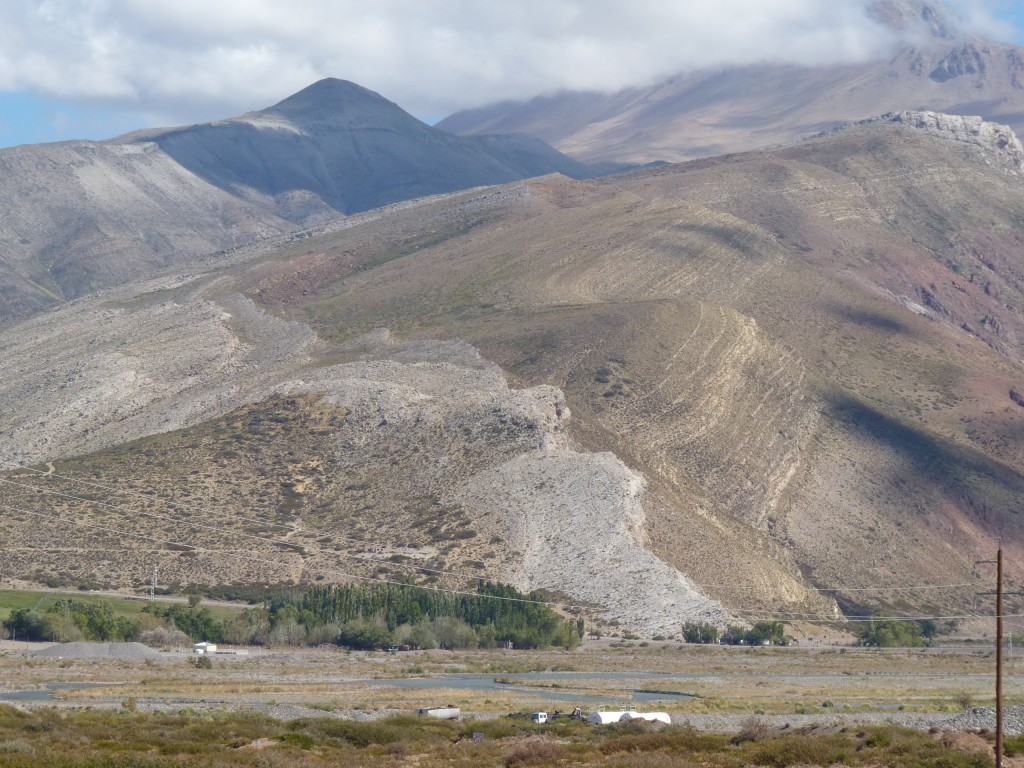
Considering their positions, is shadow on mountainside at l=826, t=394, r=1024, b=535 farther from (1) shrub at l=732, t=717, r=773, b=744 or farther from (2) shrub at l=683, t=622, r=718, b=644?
(1) shrub at l=732, t=717, r=773, b=744

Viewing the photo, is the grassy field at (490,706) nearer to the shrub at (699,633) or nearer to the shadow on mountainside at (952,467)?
the shrub at (699,633)

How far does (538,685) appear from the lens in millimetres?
64250

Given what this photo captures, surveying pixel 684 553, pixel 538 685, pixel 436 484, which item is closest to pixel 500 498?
pixel 436 484

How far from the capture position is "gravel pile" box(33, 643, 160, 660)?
238 feet

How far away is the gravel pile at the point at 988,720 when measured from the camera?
143ft

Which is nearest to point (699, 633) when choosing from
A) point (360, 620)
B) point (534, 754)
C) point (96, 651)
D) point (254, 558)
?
point (360, 620)

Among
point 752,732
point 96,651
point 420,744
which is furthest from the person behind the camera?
point 96,651

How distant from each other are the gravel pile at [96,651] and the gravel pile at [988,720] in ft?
140

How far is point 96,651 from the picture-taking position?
7338 centimetres

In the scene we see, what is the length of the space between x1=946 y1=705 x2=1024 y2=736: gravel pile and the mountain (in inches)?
1761

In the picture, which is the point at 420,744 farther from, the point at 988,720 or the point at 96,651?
the point at 96,651

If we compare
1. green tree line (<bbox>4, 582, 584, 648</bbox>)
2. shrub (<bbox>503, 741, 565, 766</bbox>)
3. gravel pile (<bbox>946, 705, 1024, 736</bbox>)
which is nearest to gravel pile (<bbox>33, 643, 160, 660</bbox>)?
green tree line (<bbox>4, 582, 584, 648</bbox>)

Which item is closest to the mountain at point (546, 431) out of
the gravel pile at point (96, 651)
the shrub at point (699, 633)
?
the shrub at point (699, 633)

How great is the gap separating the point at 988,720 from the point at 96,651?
46.4 meters
